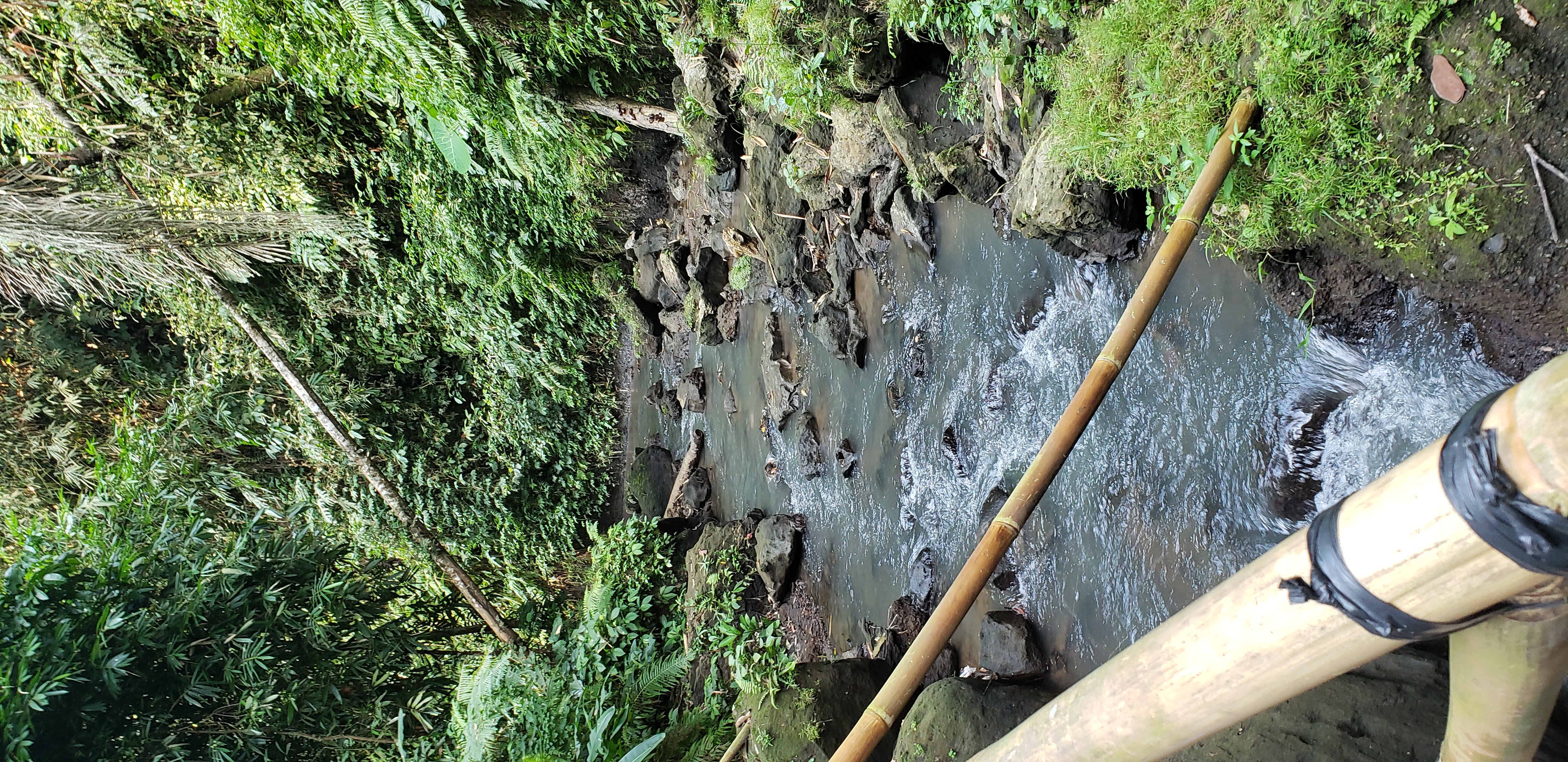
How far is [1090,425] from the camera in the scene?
4.01m

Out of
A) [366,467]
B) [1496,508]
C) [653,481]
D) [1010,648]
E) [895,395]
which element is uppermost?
[1496,508]

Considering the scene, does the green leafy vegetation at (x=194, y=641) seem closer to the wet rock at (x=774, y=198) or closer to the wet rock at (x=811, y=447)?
the wet rock at (x=811, y=447)

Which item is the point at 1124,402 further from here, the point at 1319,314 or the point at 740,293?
the point at 740,293

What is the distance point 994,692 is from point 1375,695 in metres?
1.69

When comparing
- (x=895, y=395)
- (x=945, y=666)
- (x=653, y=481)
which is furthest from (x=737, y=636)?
(x=653, y=481)

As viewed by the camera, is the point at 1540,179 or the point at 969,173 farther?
the point at 969,173

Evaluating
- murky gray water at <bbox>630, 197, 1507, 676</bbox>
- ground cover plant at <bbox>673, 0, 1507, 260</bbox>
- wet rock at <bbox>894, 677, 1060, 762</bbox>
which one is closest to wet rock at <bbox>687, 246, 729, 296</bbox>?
murky gray water at <bbox>630, 197, 1507, 676</bbox>

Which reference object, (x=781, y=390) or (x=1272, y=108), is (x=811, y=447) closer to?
(x=781, y=390)

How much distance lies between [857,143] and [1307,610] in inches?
166

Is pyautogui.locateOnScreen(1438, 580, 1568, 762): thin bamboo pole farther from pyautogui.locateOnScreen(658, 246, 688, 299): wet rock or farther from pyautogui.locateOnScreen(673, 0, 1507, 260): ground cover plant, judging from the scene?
pyautogui.locateOnScreen(658, 246, 688, 299): wet rock

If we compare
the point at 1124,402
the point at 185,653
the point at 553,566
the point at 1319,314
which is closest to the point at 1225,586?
the point at 1319,314

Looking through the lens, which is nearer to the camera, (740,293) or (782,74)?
(782,74)

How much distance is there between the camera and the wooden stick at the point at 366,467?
6383 mm

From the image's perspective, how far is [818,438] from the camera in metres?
6.14
